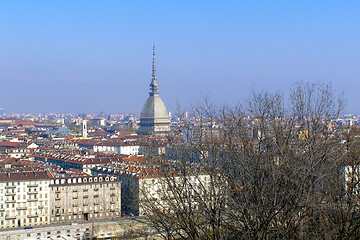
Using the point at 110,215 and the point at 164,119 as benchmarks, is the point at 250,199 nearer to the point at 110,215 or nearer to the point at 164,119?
the point at 110,215

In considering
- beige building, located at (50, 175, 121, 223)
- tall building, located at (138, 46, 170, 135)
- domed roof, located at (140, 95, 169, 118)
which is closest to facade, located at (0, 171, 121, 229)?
beige building, located at (50, 175, 121, 223)

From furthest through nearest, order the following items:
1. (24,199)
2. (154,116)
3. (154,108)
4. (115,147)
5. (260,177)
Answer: (154,108) → (154,116) → (115,147) → (24,199) → (260,177)

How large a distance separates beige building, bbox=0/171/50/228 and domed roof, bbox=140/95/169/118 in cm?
6131

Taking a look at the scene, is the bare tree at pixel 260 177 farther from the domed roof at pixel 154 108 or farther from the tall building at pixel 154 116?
the domed roof at pixel 154 108

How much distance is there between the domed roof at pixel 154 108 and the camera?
89875 millimetres

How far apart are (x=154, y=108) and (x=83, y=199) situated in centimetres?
6120

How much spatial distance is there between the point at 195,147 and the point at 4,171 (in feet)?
A: 72.6

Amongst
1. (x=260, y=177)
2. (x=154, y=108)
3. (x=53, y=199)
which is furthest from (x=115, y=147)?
(x=260, y=177)

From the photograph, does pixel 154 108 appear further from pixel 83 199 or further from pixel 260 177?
pixel 260 177

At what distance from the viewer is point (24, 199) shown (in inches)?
1092

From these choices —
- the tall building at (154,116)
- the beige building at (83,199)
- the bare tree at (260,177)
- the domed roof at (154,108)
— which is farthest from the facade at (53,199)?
the domed roof at (154,108)

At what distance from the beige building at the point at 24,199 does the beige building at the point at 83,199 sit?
448 mm

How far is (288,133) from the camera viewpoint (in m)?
10.1

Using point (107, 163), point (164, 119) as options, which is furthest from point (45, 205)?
point (164, 119)
